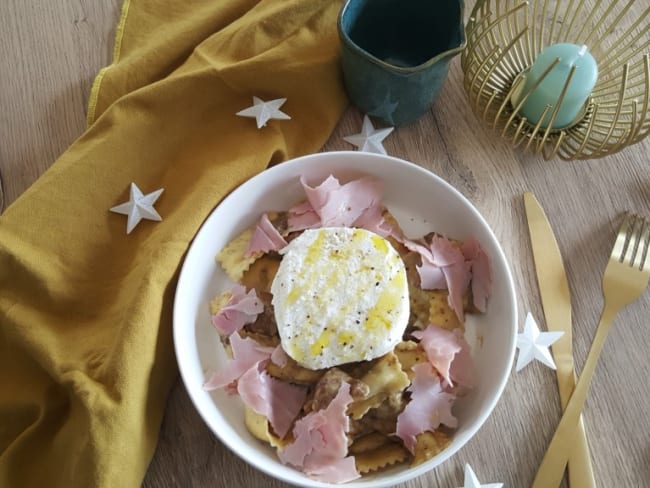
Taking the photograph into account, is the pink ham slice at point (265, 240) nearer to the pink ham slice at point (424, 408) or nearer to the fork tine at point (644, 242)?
the pink ham slice at point (424, 408)

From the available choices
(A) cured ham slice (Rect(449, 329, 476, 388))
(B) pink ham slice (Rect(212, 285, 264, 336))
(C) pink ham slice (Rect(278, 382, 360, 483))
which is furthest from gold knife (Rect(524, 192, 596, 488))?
(B) pink ham slice (Rect(212, 285, 264, 336))

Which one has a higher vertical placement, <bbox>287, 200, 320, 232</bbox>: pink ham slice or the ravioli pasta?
<bbox>287, 200, 320, 232</bbox>: pink ham slice

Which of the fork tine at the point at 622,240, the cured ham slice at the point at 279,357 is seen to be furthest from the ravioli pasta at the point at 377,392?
the fork tine at the point at 622,240

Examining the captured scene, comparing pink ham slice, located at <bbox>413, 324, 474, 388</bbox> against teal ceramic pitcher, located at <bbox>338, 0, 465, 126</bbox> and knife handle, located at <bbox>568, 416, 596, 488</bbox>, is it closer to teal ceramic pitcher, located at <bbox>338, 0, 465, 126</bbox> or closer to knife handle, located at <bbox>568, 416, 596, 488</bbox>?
knife handle, located at <bbox>568, 416, 596, 488</bbox>

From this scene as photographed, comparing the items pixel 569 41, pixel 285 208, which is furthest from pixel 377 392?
pixel 569 41

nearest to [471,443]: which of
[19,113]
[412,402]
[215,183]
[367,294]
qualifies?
[412,402]

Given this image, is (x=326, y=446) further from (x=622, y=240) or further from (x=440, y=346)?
(x=622, y=240)
